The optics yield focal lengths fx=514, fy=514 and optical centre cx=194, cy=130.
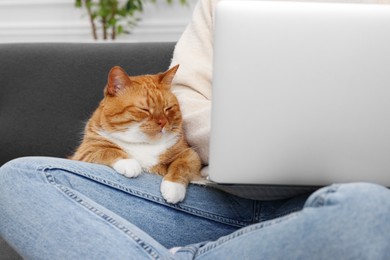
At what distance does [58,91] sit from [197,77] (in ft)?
1.78

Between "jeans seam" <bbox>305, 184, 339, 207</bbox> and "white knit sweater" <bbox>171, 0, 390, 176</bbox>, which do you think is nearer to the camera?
"jeans seam" <bbox>305, 184, 339, 207</bbox>

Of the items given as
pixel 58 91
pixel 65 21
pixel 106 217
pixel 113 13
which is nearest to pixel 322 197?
pixel 106 217

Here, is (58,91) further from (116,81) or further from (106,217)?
(106,217)

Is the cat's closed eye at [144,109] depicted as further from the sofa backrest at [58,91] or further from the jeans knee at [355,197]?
the jeans knee at [355,197]

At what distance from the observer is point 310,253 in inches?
27.2

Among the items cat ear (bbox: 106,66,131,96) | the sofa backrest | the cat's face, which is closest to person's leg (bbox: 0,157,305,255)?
the cat's face

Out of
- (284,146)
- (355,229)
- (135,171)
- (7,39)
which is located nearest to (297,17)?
(284,146)

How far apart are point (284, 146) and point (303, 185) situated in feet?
0.32

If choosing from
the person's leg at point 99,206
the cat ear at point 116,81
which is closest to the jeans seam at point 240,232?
the person's leg at point 99,206

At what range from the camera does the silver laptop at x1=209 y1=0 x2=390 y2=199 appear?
2.43ft

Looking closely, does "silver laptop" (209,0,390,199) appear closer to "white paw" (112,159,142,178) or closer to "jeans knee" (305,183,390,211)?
"jeans knee" (305,183,390,211)

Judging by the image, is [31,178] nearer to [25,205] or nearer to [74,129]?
[25,205]

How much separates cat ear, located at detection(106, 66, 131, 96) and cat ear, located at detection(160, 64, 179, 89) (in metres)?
0.08

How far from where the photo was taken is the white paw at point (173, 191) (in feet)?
3.38
